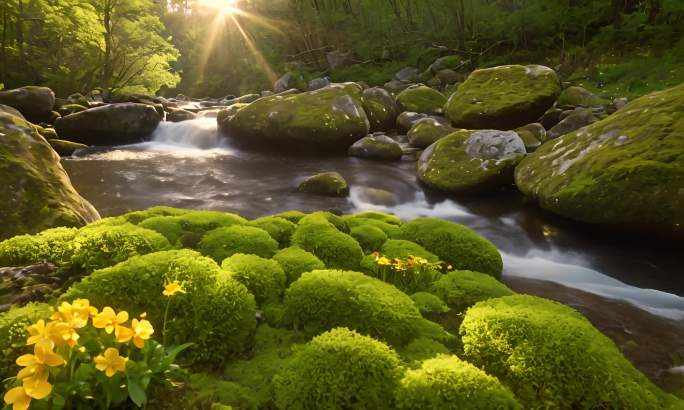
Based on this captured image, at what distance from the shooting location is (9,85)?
2262cm

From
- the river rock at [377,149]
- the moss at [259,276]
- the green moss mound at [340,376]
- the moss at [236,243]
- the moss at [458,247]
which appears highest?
the green moss mound at [340,376]

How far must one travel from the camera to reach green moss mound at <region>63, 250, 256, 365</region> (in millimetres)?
2547

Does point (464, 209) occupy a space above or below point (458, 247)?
below

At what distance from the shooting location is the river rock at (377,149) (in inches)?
558

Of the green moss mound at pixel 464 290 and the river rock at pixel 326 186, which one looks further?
the river rock at pixel 326 186

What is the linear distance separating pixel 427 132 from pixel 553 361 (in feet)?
43.5

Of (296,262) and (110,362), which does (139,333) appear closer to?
(110,362)

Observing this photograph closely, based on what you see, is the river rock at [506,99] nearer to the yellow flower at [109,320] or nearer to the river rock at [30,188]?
the river rock at [30,188]

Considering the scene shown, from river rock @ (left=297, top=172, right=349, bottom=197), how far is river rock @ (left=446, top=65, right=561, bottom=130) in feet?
20.7

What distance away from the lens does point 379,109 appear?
17.3 meters

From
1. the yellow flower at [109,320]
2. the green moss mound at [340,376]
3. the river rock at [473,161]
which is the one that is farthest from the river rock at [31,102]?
the green moss mound at [340,376]

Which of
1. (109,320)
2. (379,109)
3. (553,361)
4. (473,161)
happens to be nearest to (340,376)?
(109,320)

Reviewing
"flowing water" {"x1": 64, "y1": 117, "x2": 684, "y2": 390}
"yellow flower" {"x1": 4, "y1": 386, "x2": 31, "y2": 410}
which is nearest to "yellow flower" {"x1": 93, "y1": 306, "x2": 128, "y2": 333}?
"yellow flower" {"x1": 4, "y1": 386, "x2": 31, "y2": 410}

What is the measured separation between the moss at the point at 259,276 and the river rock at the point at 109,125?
54.9ft
